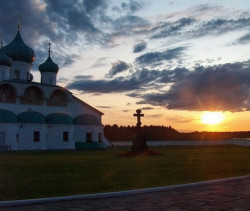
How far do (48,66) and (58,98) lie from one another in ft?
14.9

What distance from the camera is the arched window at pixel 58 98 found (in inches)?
1715

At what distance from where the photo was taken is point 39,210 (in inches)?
273

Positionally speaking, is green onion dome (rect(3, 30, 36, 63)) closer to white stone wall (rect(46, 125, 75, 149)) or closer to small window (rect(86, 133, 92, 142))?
white stone wall (rect(46, 125, 75, 149))

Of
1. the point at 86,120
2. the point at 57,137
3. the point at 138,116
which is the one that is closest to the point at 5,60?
the point at 57,137

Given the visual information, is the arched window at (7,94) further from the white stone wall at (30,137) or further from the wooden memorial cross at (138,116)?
the wooden memorial cross at (138,116)

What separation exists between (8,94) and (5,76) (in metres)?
2.67

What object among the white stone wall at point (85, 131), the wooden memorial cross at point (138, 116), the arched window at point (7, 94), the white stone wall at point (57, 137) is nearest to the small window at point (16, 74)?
the arched window at point (7, 94)

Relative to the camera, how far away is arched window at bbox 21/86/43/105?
135 feet

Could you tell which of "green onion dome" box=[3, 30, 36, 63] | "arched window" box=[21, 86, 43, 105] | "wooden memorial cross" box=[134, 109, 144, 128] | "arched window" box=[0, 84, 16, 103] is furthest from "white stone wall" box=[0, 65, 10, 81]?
"wooden memorial cross" box=[134, 109, 144, 128]

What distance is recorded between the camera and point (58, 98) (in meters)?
44.2

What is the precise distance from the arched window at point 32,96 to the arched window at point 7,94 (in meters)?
1.08

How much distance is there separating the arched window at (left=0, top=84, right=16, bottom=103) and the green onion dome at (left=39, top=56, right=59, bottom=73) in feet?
22.1

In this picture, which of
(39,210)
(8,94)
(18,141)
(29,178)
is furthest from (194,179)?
(8,94)

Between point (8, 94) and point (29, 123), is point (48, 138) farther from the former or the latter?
point (8, 94)
